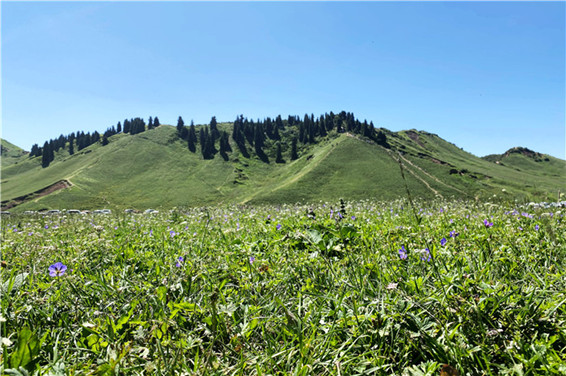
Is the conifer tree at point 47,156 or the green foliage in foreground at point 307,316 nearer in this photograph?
the green foliage in foreground at point 307,316

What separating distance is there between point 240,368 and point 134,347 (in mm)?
1023

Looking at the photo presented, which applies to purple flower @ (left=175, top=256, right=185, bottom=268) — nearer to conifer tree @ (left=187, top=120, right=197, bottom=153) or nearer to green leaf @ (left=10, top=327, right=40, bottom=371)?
green leaf @ (left=10, top=327, right=40, bottom=371)

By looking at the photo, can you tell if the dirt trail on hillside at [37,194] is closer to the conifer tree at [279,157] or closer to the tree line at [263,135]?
the tree line at [263,135]

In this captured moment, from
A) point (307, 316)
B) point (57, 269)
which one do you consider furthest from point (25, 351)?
point (307, 316)

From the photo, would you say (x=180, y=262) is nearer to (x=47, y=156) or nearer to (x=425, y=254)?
(x=425, y=254)

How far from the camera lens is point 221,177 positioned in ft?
464

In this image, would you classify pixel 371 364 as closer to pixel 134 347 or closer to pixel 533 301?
pixel 533 301

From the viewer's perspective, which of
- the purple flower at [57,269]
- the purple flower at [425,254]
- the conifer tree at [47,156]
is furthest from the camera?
the conifer tree at [47,156]

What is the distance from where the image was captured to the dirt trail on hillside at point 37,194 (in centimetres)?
11412

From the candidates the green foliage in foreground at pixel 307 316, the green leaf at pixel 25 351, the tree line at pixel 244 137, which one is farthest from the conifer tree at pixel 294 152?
the green leaf at pixel 25 351

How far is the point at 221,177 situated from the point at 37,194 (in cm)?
7243

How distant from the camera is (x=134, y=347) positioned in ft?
8.20

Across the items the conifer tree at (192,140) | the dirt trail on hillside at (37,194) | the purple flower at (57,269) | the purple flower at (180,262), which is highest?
the conifer tree at (192,140)

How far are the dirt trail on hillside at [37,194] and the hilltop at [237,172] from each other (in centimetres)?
34
